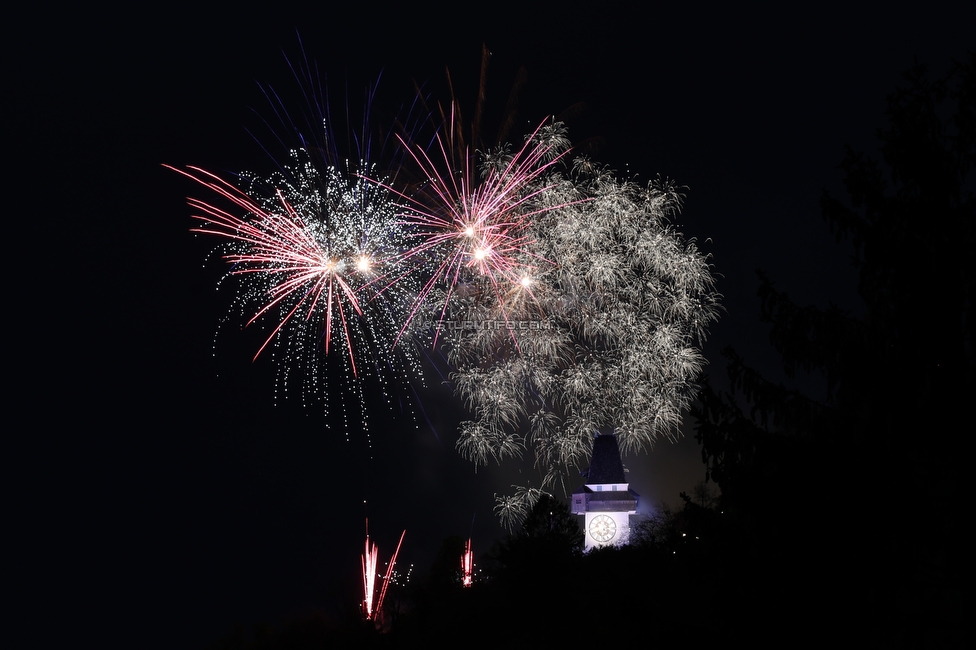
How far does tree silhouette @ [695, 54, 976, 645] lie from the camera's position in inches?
361

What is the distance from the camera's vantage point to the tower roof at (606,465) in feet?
189

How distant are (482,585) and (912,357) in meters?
33.2

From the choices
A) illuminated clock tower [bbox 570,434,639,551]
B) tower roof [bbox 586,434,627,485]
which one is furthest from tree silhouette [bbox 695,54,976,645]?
tower roof [bbox 586,434,627,485]

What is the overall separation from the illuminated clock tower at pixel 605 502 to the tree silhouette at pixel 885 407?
46135 millimetres

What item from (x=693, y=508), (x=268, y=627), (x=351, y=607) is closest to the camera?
(x=693, y=508)

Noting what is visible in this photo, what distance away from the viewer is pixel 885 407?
9.43m

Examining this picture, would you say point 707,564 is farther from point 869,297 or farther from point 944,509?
point 869,297

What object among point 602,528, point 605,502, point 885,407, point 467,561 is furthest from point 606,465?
point 885,407

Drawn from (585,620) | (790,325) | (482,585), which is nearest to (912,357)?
(790,325)

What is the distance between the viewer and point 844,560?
975cm

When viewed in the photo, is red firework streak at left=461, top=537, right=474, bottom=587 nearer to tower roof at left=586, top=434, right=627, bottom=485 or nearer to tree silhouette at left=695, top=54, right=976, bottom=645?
tower roof at left=586, top=434, right=627, bottom=485

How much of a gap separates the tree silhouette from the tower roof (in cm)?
4770

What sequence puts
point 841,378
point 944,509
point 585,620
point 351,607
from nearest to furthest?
point 944,509 → point 841,378 → point 585,620 → point 351,607

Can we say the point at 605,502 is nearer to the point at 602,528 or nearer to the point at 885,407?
the point at 602,528
